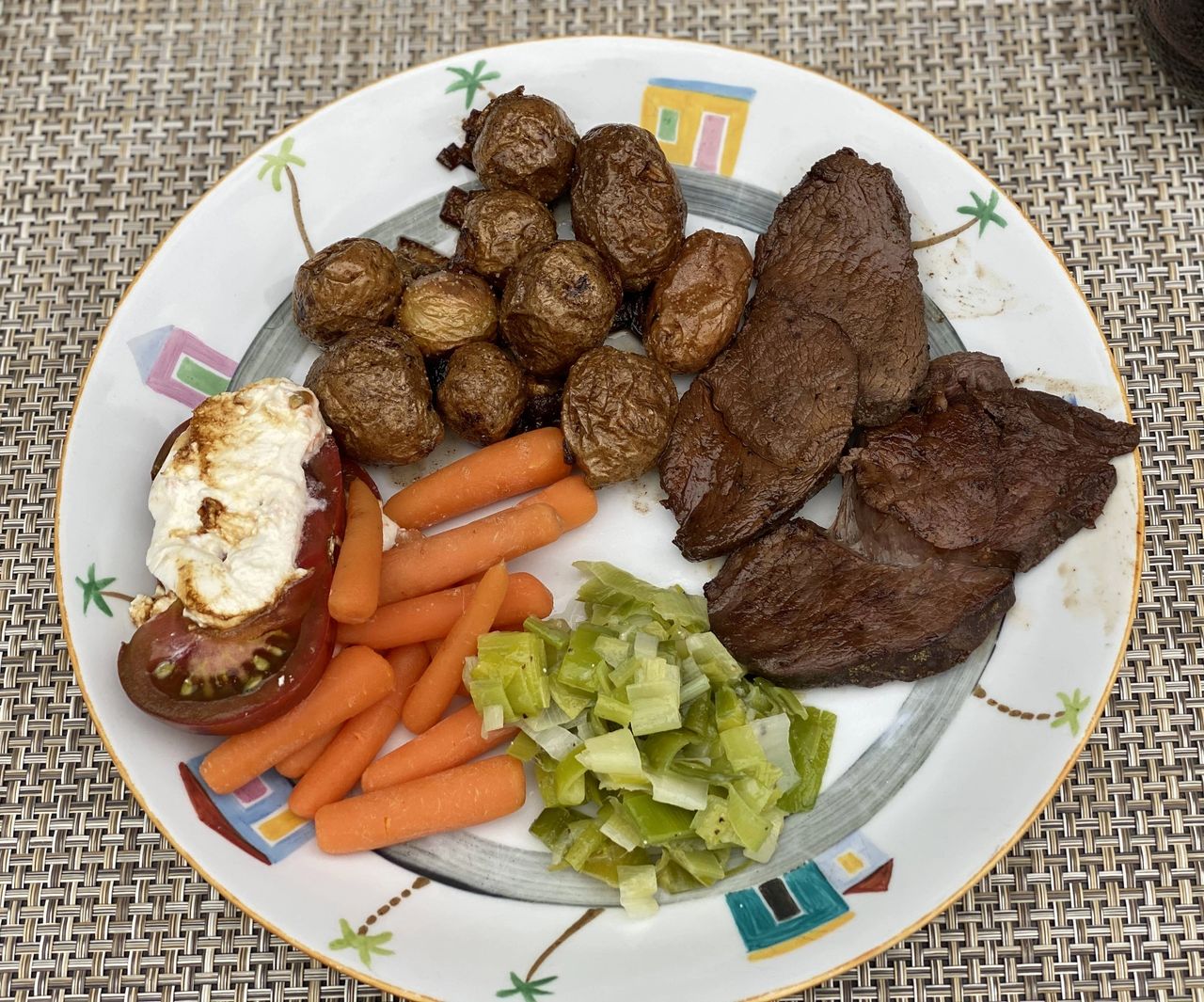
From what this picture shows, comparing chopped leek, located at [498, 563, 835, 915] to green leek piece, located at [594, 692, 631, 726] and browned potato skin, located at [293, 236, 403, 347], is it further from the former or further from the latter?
browned potato skin, located at [293, 236, 403, 347]

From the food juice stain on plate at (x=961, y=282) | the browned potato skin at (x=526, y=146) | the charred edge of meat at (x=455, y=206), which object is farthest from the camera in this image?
the charred edge of meat at (x=455, y=206)

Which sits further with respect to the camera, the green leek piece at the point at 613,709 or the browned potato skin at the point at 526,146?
the browned potato skin at the point at 526,146

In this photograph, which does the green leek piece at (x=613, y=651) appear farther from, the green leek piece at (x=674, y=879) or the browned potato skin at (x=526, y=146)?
the browned potato skin at (x=526, y=146)

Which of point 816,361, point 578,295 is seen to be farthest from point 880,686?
point 578,295

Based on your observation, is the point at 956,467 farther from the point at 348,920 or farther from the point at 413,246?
the point at 348,920

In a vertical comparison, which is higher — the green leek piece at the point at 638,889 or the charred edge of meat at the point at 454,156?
the charred edge of meat at the point at 454,156

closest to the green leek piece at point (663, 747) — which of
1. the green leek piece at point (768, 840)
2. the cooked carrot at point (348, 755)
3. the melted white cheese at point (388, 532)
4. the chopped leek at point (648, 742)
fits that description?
the chopped leek at point (648, 742)

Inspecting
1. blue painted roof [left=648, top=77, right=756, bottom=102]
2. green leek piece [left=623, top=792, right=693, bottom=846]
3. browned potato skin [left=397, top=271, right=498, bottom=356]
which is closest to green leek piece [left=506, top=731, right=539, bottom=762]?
green leek piece [left=623, top=792, right=693, bottom=846]

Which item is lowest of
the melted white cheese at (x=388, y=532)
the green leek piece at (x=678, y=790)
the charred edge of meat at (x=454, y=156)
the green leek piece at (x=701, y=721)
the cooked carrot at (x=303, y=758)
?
the cooked carrot at (x=303, y=758)

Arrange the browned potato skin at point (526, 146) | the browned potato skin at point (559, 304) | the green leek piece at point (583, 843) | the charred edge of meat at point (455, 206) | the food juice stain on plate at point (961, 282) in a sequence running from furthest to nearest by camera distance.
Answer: the charred edge of meat at point (455, 206), the food juice stain on plate at point (961, 282), the browned potato skin at point (526, 146), the browned potato skin at point (559, 304), the green leek piece at point (583, 843)
